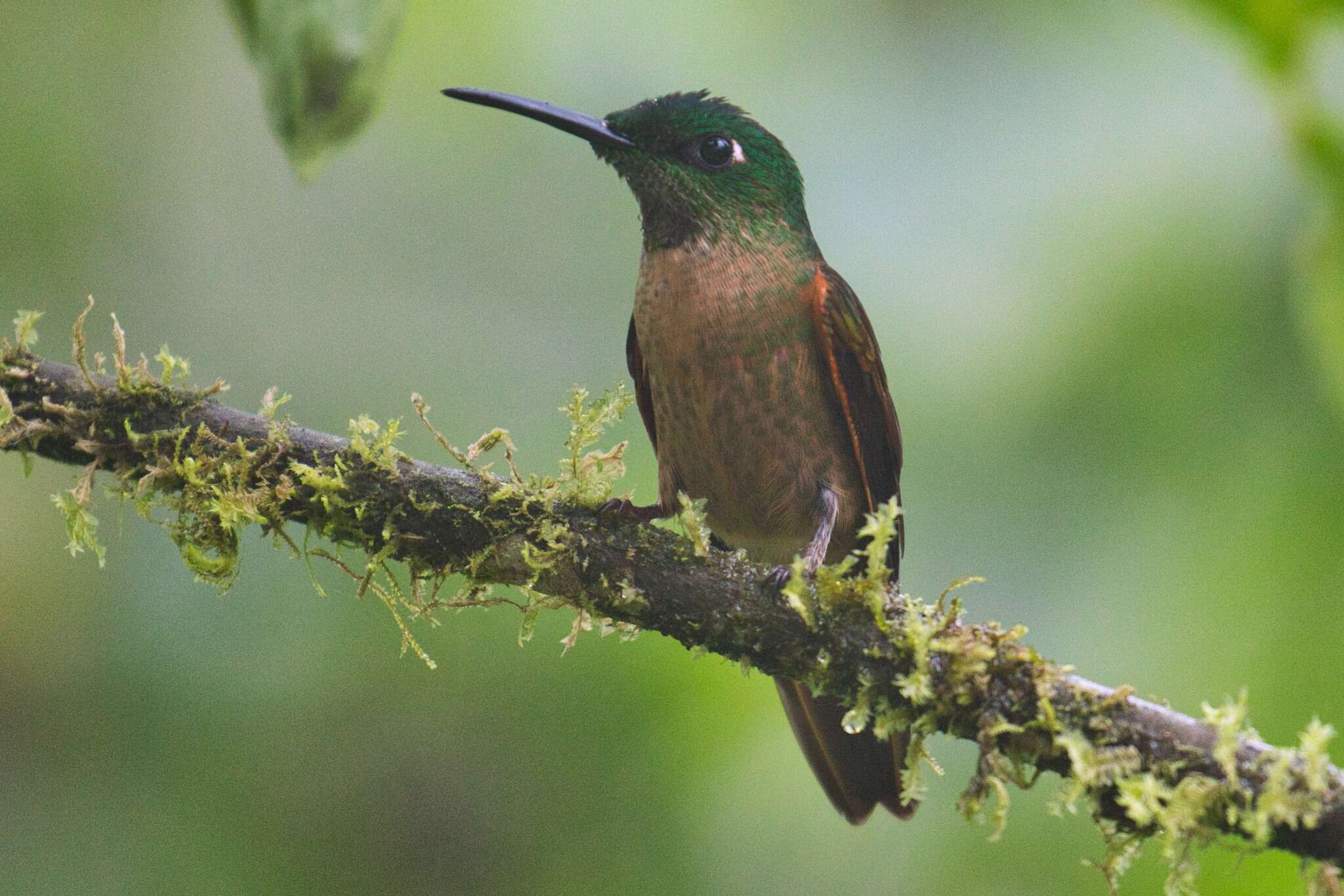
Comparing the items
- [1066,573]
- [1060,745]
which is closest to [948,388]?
[1066,573]

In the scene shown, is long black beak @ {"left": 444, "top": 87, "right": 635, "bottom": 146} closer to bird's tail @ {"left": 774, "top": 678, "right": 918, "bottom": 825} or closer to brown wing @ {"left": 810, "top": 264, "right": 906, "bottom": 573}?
brown wing @ {"left": 810, "top": 264, "right": 906, "bottom": 573}

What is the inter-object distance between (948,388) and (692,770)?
1675 mm

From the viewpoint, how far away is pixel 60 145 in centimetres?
532

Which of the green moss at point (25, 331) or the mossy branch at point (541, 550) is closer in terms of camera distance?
the mossy branch at point (541, 550)

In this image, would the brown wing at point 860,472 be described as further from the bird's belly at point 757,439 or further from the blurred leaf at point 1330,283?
the blurred leaf at point 1330,283

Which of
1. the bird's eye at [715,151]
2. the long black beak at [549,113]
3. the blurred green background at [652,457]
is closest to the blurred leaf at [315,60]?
the long black beak at [549,113]

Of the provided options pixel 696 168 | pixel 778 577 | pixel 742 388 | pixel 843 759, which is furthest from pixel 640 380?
pixel 778 577

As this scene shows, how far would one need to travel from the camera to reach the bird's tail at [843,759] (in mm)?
3482

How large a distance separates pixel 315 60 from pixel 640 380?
2643 mm

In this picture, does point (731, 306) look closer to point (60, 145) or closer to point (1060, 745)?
point (1060, 745)

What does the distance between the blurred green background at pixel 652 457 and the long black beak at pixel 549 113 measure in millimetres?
936

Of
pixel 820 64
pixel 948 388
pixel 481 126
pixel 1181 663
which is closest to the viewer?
pixel 1181 663

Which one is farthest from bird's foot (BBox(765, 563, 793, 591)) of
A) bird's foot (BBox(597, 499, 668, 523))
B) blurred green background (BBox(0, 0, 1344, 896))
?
blurred green background (BBox(0, 0, 1344, 896))

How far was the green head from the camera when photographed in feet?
12.4
